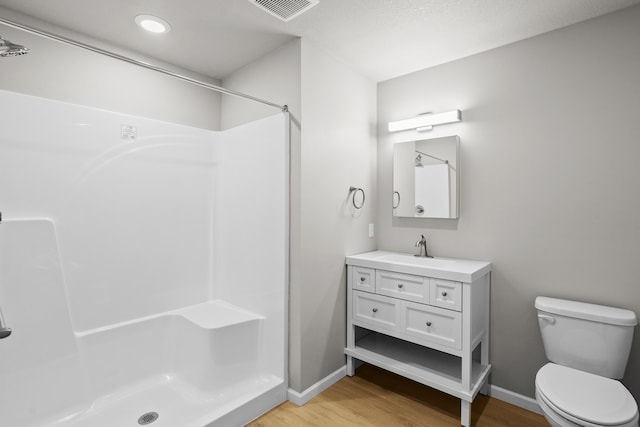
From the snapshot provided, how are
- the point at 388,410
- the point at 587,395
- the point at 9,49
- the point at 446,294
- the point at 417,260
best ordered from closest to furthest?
the point at 9,49, the point at 587,395, the point at 446,294, the point at 388,410, the point at 417,260

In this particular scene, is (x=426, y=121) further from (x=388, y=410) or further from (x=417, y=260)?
(x=388, y=410)

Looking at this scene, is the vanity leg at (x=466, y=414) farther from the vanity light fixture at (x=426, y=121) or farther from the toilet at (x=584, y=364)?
the vanity light fixture at (x=426, y=121)

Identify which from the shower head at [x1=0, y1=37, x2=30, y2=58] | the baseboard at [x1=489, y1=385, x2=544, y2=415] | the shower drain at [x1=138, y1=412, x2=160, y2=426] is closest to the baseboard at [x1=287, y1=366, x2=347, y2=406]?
the shower drain at [x1=138, y1=412, x2=160, y2=426]

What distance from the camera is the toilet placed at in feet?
4.75

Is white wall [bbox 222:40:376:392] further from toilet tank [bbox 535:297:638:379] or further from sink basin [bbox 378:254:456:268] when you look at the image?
toilet tank [bbox 535:297:638:379]

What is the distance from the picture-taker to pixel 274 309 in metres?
2.39

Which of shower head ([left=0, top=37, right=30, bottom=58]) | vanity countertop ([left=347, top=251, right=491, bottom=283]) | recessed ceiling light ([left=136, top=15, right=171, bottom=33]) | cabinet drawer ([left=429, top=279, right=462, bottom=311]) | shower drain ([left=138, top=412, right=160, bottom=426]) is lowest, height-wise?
shower drain ([left=138, top=412, right=160, bottom=426])

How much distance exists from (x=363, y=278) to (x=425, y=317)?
533mm

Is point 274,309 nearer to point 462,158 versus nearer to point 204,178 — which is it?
point 204,178

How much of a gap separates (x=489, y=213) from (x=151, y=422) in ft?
8.46

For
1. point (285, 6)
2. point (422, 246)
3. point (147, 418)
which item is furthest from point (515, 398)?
point (285, 6)

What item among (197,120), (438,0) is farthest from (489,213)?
(197,120)

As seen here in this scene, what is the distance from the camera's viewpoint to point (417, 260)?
8.41ft

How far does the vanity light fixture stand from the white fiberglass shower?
1.00m
